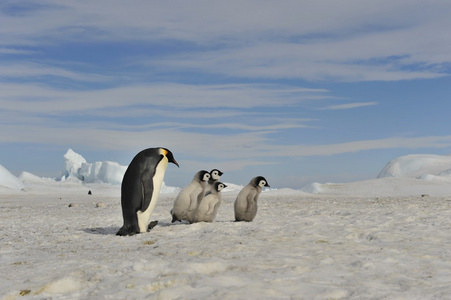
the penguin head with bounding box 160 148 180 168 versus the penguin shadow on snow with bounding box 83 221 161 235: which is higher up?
the penguin head with bounding box 160 148 180 168

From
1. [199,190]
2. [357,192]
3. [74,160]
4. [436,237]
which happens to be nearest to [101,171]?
[74,160]

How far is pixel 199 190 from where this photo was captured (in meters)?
9.77

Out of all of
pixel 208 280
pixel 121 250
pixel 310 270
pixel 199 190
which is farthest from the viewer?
pixel 199 190

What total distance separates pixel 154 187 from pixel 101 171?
4391 cm

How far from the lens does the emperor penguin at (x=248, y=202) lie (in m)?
9.69

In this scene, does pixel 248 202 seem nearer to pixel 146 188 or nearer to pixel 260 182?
pixel 260 182

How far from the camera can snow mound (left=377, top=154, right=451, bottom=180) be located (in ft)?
136

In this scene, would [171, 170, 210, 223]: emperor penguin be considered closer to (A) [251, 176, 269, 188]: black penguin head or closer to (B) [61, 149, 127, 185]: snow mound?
(A) [251, 176, 269, 188]: black penguin head

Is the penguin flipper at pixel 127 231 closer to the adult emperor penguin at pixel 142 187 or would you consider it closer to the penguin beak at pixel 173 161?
the adult emperor penguin at pixel 142 187

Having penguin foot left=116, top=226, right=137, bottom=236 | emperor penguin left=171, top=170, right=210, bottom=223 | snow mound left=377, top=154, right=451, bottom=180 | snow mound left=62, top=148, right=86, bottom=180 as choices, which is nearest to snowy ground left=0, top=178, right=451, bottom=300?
penguin foot left=116, top=226, right=137, bottom=236

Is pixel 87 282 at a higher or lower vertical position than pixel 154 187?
lower

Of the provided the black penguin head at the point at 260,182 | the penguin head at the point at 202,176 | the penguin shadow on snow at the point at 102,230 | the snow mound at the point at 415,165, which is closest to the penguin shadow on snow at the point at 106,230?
the penguin shadow on snow at the point at 102,230

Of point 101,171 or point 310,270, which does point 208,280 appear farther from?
point 101,171

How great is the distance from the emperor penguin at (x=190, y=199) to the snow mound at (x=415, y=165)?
34393 mm
